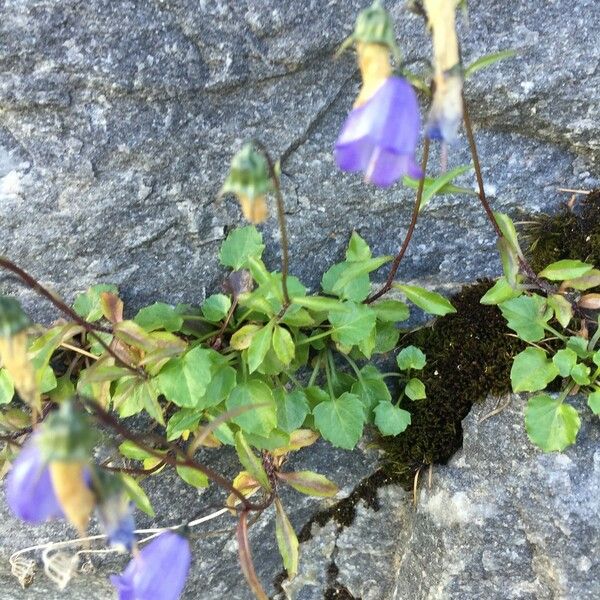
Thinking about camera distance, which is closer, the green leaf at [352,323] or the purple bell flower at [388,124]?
the purple bell flower at [388,124]

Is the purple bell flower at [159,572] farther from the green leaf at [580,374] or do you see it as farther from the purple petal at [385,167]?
the green leaf at [580,374]

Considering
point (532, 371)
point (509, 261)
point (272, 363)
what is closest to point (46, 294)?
point (272, 363)

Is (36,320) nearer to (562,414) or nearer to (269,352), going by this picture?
(269,352)

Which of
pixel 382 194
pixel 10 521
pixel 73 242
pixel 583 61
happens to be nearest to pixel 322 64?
pixel 382 194

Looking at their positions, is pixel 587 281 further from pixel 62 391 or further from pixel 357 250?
pixel 62 391

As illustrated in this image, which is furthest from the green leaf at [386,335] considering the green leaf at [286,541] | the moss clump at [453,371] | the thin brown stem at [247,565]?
the thin brown stem at [247,565]

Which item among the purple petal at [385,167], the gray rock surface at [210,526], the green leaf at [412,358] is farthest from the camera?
the gray rock surface at [210,526]
